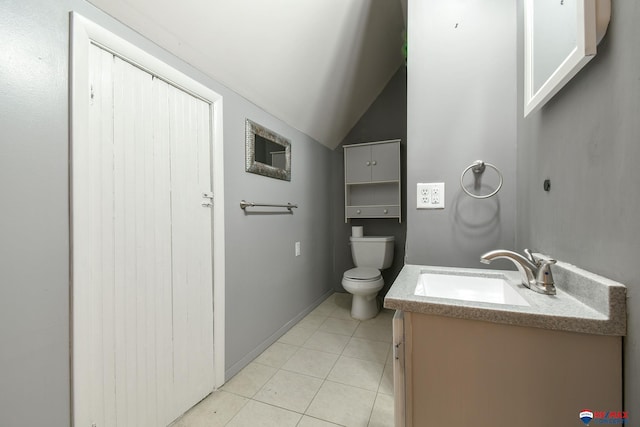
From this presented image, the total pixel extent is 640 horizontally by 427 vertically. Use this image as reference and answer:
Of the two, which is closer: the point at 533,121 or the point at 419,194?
the point at 533,121

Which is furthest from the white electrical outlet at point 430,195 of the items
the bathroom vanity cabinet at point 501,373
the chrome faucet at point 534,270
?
the bathroom vanity cabinet at point 501,373

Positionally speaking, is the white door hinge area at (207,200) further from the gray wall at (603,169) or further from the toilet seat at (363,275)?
the gray wall at (603,169)

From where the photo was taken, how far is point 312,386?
147cm

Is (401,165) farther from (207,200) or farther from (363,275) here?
(207,200)

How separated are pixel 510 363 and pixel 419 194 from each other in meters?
0.84

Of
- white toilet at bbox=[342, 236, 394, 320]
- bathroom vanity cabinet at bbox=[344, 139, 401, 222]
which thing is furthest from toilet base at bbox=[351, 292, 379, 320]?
bathroom vanity cabinet at bbox=[344, 139, 401, 222]

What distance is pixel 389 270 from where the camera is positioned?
2.81m

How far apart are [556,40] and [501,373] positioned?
967 millimetres

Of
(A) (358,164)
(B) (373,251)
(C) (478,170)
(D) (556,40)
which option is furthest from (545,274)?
(A) (358,164)

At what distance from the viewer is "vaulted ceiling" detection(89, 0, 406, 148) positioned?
1139 millimetres

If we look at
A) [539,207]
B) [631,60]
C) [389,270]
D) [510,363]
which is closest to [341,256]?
[389,270]

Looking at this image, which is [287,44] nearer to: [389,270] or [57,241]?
[57,241]

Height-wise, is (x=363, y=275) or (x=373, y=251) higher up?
(x=373, y=251)

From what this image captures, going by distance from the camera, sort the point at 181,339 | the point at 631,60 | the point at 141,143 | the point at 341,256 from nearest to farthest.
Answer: the point at 631,60 → the point at 141,143 → the point at 181,339 → the point at 341,256
